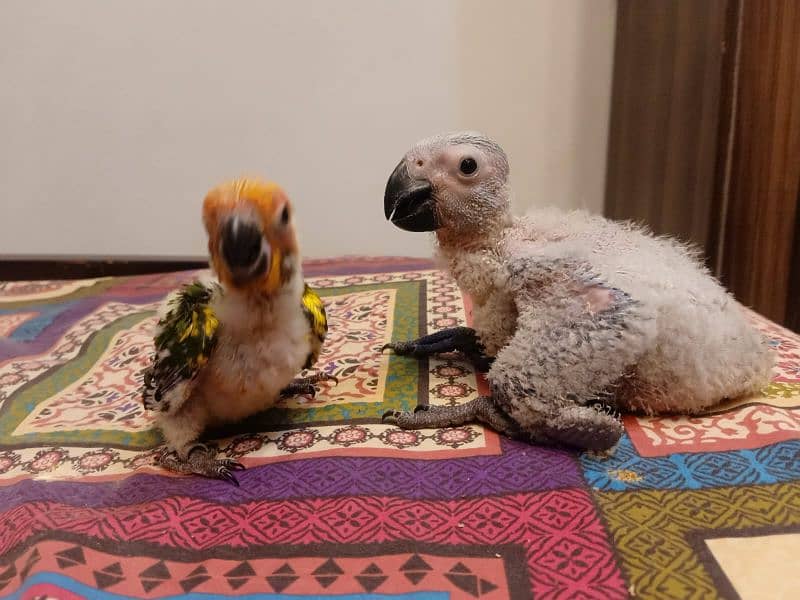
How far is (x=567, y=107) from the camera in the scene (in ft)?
6.65

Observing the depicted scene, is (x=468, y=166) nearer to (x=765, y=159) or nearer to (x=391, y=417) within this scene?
(x=391, y=417)

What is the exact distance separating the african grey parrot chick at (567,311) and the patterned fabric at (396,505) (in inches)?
1.9

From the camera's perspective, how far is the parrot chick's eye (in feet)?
2.99

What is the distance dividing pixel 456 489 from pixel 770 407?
0.48 metres

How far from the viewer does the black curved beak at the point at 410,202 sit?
93 centimetres

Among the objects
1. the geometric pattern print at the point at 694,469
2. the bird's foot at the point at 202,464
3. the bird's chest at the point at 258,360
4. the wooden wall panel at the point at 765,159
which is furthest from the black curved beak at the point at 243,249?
the wooden wall panel at the point at 765,159

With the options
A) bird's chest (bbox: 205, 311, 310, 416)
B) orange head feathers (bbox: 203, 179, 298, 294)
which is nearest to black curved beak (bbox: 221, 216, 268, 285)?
orange head feathers (bbox: 203, 179, 298, 294)

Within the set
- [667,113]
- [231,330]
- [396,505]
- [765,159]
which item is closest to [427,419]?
[396,505]

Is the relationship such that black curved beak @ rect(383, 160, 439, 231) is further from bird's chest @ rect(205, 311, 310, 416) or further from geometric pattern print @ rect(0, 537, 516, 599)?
geometric pattern print @ rect(0, 537, 516, 599)

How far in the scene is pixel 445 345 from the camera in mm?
1149

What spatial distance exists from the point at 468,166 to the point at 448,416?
1.19 feet

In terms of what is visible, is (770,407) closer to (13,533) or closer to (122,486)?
(122,486)

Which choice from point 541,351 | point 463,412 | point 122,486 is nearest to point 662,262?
point 541,351

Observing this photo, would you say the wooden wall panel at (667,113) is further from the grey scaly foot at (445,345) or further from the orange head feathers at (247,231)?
the orange head feathers at (247,231)
